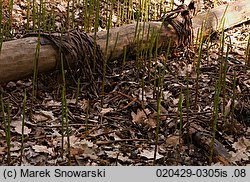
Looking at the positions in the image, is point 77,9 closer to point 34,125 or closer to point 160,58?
point 160,58

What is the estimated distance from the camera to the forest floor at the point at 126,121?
205 cm

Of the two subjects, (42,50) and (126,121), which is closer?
(126,121)

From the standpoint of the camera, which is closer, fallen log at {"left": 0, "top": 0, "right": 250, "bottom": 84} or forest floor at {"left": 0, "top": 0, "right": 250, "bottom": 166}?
forest floor at {"left": 0, "top": 0, "right": 250, "bottom": 166}

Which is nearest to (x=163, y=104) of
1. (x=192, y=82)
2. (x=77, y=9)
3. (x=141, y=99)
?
(x=141, y=99)

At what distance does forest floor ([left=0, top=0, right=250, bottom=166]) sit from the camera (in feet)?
6.74

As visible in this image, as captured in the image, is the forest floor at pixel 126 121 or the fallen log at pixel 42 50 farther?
the fallen log at pixel 42 50

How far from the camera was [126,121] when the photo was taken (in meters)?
2.41

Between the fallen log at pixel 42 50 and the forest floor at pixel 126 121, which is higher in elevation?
the fallen log at pixel 42 50

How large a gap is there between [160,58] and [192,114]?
103cm

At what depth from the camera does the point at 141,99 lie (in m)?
2.61

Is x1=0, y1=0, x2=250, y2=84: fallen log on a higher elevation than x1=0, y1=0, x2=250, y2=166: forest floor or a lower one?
higher

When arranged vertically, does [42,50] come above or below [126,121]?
above

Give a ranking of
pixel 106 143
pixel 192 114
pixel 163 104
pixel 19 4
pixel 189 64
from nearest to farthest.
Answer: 1. pixel 106 143
2. pixel 192 114
3. pixel 163 104
4. pixel 189 64
5. pixel 19 4

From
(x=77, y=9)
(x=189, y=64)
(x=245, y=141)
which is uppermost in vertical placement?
(x=77, y=9)
